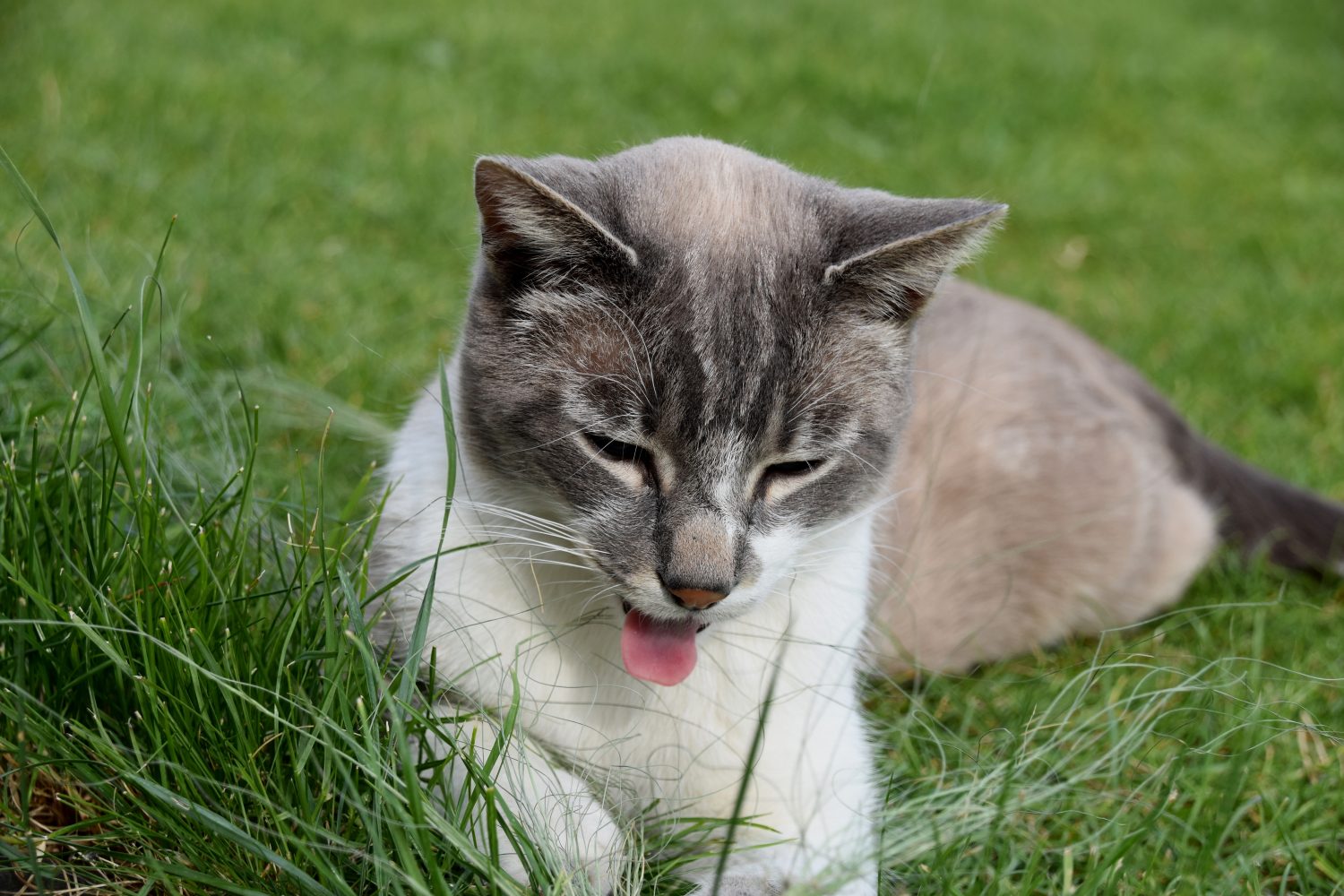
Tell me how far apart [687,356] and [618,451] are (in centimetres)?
21

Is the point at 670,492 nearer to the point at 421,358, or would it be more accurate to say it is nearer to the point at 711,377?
the point at 711,377

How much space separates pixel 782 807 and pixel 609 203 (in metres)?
1.15

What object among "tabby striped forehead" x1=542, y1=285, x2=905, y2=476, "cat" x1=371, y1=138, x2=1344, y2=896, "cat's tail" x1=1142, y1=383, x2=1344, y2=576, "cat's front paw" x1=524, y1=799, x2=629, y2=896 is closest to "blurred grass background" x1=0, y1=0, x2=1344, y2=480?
"cat's tail" x1=1142, y1=383, x2=1344, y2=576

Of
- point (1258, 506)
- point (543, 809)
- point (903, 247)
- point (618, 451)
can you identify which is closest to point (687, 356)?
point (618, 451)

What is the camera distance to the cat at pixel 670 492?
6.93 feet

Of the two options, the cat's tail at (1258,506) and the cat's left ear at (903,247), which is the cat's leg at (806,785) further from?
the cat's tail at (1258,506)

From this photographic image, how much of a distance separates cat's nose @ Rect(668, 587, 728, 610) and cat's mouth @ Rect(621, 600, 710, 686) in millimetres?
98

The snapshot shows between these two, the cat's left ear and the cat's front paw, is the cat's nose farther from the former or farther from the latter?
the cat's left ear

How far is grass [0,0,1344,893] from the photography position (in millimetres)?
1922

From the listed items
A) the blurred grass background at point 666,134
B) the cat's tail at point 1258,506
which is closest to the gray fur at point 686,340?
the blurred grass background at point 666,134

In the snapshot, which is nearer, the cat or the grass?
the grass

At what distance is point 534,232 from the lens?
84.1 inches

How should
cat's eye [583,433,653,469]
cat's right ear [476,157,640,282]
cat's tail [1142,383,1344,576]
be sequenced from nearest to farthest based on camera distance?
cat's right ear [476,157,640,282] → cat's eye [583,433,653,469] → cat's tail [1142,383,1344,576]

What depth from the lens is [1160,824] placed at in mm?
2346
